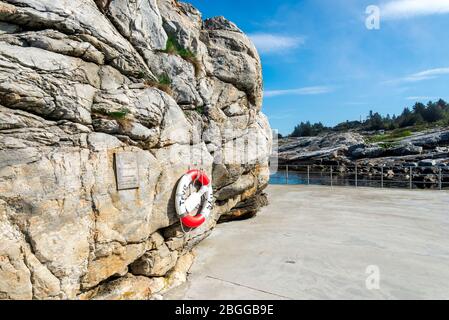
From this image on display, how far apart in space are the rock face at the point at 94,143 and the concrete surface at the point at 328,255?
3.12 feet

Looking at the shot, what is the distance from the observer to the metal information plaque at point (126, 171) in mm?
4682

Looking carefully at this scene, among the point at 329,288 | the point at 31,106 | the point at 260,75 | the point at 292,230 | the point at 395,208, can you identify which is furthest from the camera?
the point at 395,208

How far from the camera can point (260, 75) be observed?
1012 centimetres

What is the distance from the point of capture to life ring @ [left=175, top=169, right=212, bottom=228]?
569 centimetres

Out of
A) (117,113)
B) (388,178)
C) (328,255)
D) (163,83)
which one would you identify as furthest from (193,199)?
(388,178)

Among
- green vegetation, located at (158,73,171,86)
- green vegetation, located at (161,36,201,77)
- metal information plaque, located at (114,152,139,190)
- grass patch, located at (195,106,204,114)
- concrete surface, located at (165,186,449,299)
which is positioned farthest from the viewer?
grass patch, located at (195,106,204,114)

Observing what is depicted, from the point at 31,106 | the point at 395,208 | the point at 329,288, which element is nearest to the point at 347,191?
the point at 395,208

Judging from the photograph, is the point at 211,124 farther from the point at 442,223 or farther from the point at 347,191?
the point at 347,191

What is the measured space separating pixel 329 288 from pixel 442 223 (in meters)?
5.88

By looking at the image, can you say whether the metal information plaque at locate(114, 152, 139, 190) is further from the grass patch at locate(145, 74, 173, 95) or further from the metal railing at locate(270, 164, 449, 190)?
the metal railing at locate(270, 164, 449, 190)

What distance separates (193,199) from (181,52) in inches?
128

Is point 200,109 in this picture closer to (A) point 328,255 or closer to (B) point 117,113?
(B) point 117,113

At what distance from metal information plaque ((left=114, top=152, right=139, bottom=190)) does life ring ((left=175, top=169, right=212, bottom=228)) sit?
0.99 metres
